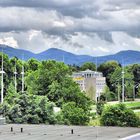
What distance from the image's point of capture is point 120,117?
4403 cm

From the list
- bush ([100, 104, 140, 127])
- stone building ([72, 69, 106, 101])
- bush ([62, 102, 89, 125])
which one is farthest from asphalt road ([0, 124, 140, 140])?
stone building ([72, 69, 106, 101])

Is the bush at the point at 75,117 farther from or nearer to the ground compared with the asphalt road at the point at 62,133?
farther from the ground

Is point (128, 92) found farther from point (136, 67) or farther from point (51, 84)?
point (51, 84)

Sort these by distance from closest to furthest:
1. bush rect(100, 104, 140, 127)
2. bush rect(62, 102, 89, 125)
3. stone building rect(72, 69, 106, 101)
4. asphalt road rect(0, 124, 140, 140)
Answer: asphalt road rect(0, 124, 140, 140), bush rect(100, 104, 140, 127), bush rect(62, 102, 89, 125), stone building rect(72, 69, 106, 101)

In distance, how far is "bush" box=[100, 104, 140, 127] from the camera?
4375cm

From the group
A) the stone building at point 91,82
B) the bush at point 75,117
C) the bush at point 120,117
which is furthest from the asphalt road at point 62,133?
the stone building at point 91,82

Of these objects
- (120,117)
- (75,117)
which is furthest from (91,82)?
(120,117)

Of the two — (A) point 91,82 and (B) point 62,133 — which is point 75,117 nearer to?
(B) point 62,133

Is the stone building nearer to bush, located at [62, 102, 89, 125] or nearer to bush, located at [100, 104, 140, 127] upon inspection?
bush, located at [62, 102, 89, 125]

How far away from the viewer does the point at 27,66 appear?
379 feet

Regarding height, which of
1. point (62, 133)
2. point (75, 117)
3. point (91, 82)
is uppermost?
point (91, 82)

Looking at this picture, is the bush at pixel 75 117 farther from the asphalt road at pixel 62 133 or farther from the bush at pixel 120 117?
the asphalt road at pixel 62 133

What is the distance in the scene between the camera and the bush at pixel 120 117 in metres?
43.8

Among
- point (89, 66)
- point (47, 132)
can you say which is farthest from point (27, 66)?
point (47, 132)
